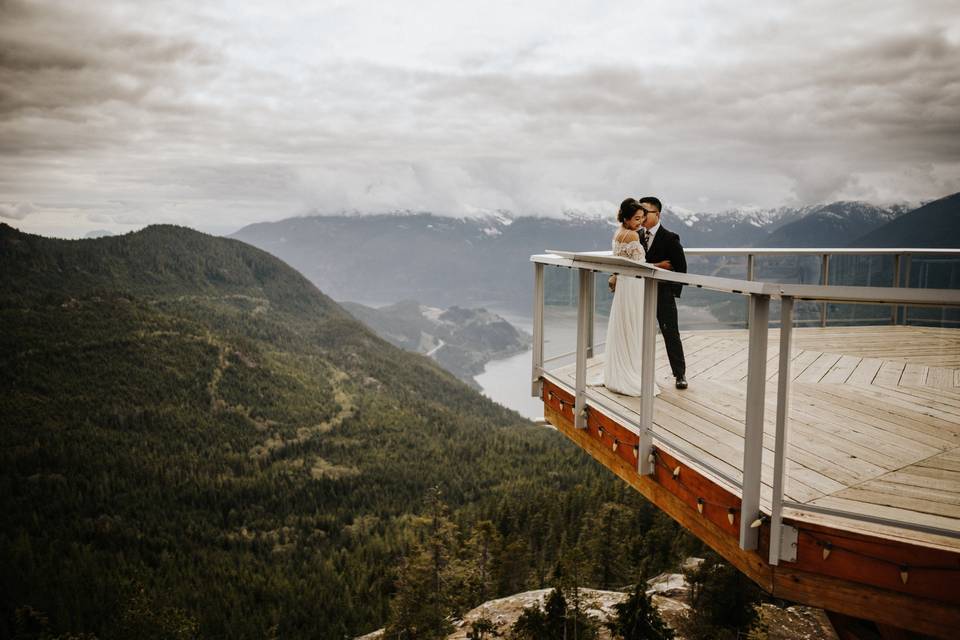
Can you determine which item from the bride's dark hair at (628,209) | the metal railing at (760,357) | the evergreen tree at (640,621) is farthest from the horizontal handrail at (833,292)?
the evergreen tree at (640,621)

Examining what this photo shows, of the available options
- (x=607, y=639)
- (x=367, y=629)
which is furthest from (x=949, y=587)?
(x=367, y=629)

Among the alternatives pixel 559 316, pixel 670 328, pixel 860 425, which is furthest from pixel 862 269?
pixel 860 425

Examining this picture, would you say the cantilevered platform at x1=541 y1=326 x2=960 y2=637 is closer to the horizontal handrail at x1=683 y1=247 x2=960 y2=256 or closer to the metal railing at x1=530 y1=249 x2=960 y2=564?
the metal railing at x1=530 y1=249 x2=960 y2=564

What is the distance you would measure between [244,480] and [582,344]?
103 meters

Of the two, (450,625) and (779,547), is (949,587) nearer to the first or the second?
(779,547)

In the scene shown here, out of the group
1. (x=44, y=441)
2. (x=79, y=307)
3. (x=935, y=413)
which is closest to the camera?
(x=935, y=413)

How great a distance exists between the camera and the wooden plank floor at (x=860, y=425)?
3.22 meters

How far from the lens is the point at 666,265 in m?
6.29

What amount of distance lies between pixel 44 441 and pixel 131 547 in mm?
42741

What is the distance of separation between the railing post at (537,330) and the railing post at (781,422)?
3.38 metres

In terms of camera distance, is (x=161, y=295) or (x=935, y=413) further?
(x=161, y=295)

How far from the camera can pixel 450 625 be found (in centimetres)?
3144

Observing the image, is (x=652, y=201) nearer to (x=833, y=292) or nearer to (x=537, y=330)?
(x=537, y=330)

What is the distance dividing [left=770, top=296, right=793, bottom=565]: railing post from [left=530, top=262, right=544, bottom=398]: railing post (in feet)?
11.1
